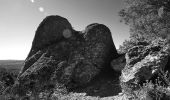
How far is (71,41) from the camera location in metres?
20.4

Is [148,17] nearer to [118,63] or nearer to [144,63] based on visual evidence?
[118,63]

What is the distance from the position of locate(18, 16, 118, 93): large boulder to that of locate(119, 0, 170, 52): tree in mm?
5539

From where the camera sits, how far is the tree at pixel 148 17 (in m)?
22.7

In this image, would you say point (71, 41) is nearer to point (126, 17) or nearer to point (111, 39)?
point (111, 39)

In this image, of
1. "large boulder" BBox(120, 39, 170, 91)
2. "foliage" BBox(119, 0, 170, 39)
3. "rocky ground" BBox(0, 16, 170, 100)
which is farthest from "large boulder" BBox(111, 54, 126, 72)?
"foliage" BBox(119, 0, 170, 39)

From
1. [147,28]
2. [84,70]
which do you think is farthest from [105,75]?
[147,28]

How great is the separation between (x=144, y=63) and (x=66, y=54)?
9799 mm

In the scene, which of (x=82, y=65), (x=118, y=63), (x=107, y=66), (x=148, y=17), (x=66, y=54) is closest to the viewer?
(x=118, y=63)

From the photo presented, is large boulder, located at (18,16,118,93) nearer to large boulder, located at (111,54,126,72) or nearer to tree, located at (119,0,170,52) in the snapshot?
large boulder, located at (111,54,126,72)

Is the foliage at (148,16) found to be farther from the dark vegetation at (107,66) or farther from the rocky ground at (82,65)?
the rocky ground at (82,65)

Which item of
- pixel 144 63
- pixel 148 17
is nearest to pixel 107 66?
pixel 144 63

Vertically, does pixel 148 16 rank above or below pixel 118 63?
above

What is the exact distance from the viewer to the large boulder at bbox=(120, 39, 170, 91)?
35.7 feet

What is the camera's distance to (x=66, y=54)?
19.4 m
